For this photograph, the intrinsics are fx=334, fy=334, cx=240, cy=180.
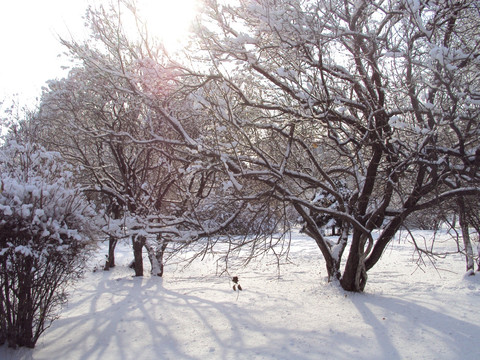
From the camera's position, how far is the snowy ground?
4293 mm

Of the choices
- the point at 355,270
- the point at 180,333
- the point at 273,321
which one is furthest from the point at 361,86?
the point at 180,333

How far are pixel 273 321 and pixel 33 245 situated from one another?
3.66m

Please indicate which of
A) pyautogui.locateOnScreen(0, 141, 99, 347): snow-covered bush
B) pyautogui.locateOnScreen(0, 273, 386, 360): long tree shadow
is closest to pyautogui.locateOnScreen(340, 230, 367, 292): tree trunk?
pyautogui.locateOnScreen(0, 273, 386, 360): long tree shadow

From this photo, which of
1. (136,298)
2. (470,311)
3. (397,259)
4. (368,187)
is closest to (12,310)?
(136,298)

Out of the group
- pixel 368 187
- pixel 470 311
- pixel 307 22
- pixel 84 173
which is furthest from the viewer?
pixel 84 173

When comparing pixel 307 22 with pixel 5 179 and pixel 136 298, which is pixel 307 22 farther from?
pixel 136 298

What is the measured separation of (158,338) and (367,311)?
3.45 metres

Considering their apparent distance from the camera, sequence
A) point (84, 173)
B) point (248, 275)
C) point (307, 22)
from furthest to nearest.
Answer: point (84, 173)
point (248, 275)
point (307, 22)

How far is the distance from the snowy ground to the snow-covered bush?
435 millimetres

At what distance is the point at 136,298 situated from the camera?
7.47 m

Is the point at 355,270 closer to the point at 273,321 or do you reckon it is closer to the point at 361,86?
the point at 273,321

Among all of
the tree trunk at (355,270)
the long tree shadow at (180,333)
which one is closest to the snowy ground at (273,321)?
the long tree shadow at (180,333)

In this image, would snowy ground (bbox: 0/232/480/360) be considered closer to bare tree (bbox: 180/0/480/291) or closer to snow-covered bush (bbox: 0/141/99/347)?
snow-covered bush (bbox: 0/141/99/347)

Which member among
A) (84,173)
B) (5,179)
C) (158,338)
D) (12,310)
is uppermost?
(84,173)
